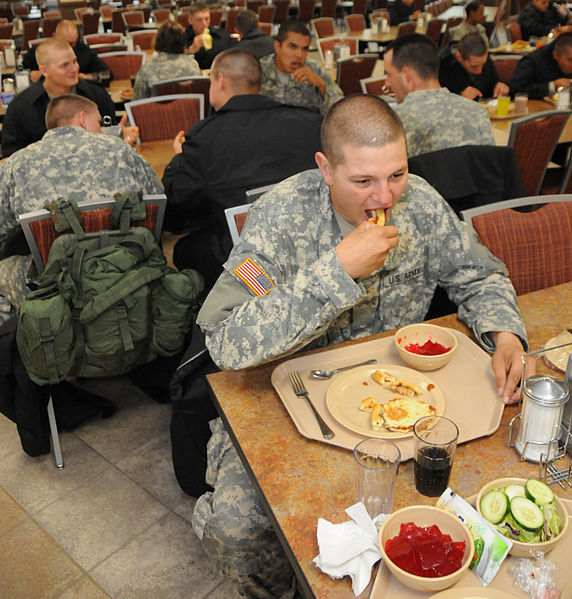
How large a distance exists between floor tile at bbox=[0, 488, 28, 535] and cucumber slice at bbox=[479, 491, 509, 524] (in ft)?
5.68

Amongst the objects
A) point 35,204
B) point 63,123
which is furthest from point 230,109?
point 35,204

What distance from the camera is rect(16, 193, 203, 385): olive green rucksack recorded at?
214 cm

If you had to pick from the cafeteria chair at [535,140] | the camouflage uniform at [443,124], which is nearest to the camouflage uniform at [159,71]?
the camouflage uniform at [443,124]

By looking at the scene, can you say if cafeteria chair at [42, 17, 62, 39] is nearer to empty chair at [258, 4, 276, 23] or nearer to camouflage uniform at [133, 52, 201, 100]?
empty chair at [258, 4, 276, 23]

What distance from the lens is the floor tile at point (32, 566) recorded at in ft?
6.52

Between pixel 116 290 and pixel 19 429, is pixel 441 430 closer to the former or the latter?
pixel 116 290

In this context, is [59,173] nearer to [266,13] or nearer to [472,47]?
[472,47]

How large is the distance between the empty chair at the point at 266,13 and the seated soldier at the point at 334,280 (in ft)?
30.3

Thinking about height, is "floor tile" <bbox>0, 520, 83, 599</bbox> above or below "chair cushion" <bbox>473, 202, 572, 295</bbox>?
below

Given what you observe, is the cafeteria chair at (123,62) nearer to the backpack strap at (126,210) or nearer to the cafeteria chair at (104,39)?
the cafeteria chair at (104,39)

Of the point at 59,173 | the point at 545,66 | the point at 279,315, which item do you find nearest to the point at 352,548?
the point at 279,315

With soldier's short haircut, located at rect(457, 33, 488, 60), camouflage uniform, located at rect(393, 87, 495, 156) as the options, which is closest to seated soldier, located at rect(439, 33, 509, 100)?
soldier's short haircut, located at rect(457, 33, 488, 60)

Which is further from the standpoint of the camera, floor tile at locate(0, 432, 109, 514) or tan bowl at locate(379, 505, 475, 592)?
floor tile at locate(0, 432, 109, 514)

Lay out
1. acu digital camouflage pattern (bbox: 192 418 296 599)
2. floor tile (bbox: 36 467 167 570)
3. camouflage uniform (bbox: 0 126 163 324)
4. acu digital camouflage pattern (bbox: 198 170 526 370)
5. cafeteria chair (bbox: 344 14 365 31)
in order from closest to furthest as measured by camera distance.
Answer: acu digital camouflage pattern (bbox: 198 170 526 370) < acu digital camouflage pattern (bbox: 192 418 296 599) < floor tile (bbox: 36 467 167 570) < camouflage uniform (bbox: 0 126 163 324) < cafeteria chair (bbox: 344 14 365 31)
